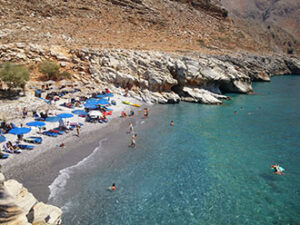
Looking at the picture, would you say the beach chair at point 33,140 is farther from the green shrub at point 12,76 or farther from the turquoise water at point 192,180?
the green shrub at point 12,76

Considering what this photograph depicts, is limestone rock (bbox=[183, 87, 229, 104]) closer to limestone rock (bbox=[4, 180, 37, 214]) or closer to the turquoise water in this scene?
the turquoise water

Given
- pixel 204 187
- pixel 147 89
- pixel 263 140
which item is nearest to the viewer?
pixel 204 187

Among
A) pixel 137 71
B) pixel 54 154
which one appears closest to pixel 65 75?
pixel 137 71

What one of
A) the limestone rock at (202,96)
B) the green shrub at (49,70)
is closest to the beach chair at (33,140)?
the green shrub at (49,70)

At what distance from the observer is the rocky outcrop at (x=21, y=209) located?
19.6 ft

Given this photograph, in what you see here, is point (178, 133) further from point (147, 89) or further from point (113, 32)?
point (113, 32)

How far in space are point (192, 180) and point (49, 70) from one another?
29418 mm

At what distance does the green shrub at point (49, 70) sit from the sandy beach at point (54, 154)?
10.1 metres

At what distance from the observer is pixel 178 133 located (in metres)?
25.6

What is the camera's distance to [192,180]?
53.5 ft

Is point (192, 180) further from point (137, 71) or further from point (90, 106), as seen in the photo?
point (137, 71)

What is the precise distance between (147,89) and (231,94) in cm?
2127

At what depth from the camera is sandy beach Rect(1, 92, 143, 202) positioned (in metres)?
15.1

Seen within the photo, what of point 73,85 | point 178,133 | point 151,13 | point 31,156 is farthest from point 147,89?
point 151,13
